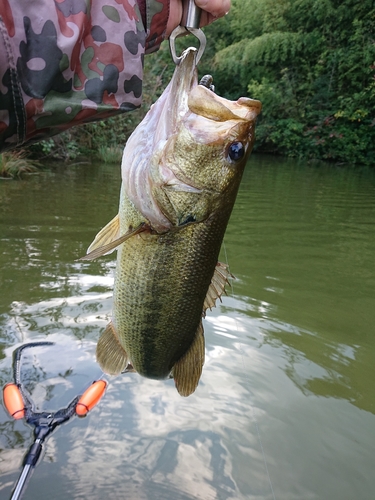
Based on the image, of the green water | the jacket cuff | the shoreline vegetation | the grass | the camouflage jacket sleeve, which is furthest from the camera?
the shoreline vegetation

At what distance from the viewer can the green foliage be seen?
22.8 metres

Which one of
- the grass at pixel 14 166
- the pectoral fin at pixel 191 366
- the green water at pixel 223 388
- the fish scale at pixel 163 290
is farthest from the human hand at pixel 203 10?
the grass at pixel 14 166

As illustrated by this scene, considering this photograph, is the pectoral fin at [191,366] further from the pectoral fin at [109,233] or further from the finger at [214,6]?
the finger at [214,6]

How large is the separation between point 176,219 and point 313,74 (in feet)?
87.1

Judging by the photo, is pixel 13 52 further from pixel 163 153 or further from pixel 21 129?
pixel 163 153

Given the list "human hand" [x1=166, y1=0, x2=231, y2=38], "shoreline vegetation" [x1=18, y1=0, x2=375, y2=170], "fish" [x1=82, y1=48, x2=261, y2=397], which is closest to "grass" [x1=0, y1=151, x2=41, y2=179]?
"fish" [x1=82, y1=48, x2=261, y2=397]

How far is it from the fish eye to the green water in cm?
173

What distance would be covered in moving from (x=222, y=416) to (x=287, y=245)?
147 inches

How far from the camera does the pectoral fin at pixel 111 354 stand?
2.01 metres

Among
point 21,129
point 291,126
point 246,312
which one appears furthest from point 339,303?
point 291,126

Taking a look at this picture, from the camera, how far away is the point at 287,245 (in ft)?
20.2

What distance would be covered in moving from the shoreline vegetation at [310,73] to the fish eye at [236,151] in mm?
19573

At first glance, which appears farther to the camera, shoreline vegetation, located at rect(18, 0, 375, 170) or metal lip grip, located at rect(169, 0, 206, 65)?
shoreline vegetation, located at rect(18, 0, 375, 170)

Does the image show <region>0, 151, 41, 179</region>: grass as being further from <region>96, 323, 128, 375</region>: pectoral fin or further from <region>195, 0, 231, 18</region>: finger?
<region>195, 0, 231, 18</region>: finger
